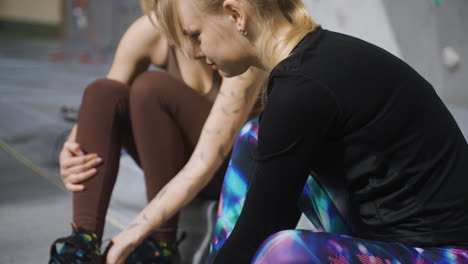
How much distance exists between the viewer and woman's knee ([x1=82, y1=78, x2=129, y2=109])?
1048 mm

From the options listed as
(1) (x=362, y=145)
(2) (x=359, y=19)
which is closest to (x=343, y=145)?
(1) (x=362, y=145)

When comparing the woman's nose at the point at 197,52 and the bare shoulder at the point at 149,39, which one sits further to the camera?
the bare shoulder at the point at 149,39

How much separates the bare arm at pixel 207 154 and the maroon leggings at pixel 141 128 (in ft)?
0.32

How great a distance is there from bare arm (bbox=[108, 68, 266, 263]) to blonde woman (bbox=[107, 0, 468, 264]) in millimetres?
278

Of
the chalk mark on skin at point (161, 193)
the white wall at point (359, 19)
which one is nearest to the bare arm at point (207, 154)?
the chalk mark on skin at point (161, 193)

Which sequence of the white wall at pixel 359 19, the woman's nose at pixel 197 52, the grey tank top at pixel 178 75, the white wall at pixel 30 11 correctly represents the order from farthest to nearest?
the white wall at pixel 30 11, the white wall at pixel 359 19, the grey tank top at pixel 178 75, the woman's nose at pixel 197 52

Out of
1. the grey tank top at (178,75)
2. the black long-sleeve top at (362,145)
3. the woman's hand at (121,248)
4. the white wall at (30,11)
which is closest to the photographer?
the black long-sleeve top at (362,145)

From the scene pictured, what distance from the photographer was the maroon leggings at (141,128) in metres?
1.03

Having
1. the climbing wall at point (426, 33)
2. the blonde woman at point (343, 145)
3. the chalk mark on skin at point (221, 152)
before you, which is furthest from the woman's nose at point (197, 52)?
the climbing wall at point (426, 33)

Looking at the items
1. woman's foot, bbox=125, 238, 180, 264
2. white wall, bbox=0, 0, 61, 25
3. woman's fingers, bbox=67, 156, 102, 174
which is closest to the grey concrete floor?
woman's foot, bbox=125, 238, 180, 264

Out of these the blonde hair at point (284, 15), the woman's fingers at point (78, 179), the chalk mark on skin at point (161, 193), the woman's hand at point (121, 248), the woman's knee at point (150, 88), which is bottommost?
the woman's hand at point (121, 248)

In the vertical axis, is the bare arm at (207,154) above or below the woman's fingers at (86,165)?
above

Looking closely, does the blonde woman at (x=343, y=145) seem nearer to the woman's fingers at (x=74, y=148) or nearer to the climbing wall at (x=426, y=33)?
the woman's fingers at (x=74, y=148)

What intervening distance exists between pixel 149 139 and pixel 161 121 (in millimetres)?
42
